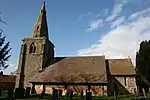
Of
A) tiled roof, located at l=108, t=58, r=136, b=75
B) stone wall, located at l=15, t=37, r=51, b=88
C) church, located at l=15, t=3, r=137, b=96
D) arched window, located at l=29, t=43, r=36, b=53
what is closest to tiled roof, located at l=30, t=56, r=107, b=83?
church, located at l=15, t=3, r=137, b=96

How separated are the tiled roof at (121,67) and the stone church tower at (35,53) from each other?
13.3 metres

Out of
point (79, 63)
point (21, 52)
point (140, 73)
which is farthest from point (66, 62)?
point (140, 73)

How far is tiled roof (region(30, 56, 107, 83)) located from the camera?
32344 millimetres

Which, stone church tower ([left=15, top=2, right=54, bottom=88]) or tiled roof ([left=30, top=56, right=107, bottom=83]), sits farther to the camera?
stone church tower ([left=15, top=2, right=54, bottom=88])

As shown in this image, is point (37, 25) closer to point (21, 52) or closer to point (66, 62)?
point (21, 52)

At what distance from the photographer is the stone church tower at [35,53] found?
38709mm

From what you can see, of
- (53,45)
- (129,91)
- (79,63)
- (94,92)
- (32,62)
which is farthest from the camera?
(53,45)

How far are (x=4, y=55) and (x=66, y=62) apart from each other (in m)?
12.0

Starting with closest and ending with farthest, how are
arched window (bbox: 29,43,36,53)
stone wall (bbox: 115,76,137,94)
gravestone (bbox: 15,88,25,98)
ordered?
gravestone (bbox: 15,88,25,98) → stone wall (bbox: 115,76,137,94) → arched window (bbox: 29,43,36,53)

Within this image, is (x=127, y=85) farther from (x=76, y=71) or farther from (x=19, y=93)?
(x=19, y=93)

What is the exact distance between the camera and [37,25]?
41938mm

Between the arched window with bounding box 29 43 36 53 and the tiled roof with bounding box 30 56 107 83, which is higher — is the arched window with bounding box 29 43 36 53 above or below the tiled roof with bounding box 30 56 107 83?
above

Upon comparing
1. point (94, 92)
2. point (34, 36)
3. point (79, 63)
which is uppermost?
point (34, 36)

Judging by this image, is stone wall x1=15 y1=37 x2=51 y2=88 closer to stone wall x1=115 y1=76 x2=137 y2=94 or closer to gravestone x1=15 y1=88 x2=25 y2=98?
gravestone x1=15 y1=88 x2=25 y2=98
